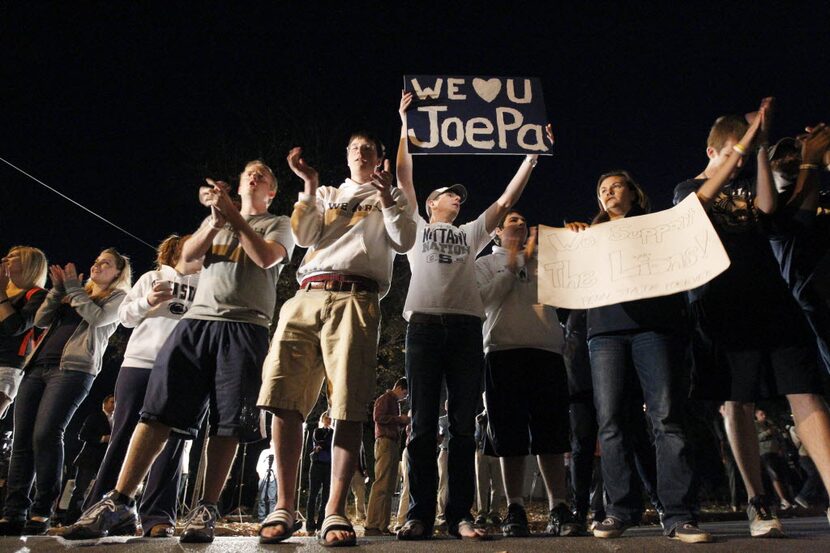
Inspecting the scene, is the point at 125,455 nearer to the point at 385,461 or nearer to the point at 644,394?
the point at 644,394

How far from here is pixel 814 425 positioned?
2969mm

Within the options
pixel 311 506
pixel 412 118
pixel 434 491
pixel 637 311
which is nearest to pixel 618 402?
pixel 637 311

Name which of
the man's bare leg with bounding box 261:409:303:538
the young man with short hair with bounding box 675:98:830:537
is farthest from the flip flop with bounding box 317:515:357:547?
the young man with short hair with bounding box 675:98:830:537

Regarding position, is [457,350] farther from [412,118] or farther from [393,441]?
[393,441]

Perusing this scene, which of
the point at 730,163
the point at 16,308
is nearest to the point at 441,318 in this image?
the point at 730,163

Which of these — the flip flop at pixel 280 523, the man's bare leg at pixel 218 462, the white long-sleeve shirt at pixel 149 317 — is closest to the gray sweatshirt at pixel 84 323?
the white long-sleeve shirt at pixel 149 317

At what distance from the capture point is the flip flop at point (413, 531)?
3264 mm

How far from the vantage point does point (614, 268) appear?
3.49 meters

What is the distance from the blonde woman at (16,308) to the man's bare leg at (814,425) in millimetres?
5325

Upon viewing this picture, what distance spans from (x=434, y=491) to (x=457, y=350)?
81cm

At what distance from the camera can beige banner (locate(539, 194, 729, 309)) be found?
320 centimetres

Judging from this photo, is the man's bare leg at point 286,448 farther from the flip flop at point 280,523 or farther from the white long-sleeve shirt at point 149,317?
the white long-sleeve shirt at point 149,317

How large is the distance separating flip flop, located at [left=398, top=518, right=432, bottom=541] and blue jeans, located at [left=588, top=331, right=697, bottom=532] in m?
1.01

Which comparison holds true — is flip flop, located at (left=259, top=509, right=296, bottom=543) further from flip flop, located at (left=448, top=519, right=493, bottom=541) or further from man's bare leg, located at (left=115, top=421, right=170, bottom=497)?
flip flop, located at (left=448, top=519, right=493, bottom=541)
